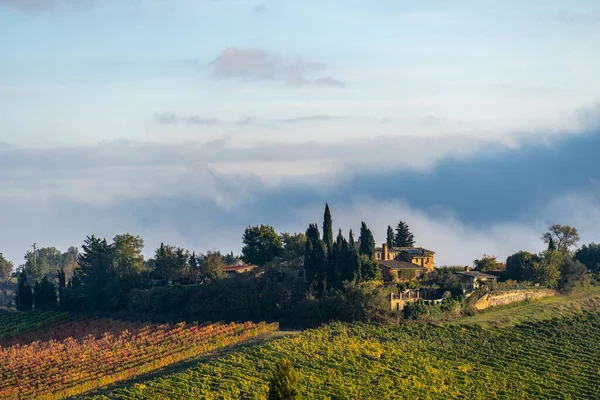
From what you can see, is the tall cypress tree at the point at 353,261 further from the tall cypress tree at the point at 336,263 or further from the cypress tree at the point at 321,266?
the cypress tree at the point at 321,266

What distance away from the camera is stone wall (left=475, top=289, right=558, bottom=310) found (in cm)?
9449

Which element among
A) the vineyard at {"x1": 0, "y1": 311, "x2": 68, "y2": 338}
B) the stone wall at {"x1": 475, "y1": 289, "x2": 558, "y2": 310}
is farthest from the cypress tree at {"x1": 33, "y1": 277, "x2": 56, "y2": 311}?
the stone wall at {"x1": 475, "y1": 289, "x2": 558, "y2": 310}

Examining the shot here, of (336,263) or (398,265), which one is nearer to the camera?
(336,263)

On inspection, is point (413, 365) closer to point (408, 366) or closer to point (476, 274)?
point (408, 366)

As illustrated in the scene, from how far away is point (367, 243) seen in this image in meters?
96.3

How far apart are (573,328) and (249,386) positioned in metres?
41.3

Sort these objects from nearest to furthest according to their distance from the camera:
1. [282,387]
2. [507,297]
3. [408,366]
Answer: [282,387]
[408,366]
[507,297]

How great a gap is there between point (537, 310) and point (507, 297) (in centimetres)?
385

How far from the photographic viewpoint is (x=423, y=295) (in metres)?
94.8

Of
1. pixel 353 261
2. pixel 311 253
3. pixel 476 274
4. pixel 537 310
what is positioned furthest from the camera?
pixel 476 274

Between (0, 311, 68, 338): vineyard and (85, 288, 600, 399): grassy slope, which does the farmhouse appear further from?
(0, 311, 68, 338): vineyard

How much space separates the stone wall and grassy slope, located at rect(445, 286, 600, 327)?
721 mm

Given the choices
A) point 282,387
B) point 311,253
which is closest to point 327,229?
point 311,253

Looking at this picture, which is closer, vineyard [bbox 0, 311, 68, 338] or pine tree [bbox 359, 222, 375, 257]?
pine tree [bbox 359, 222, 375, 257]
